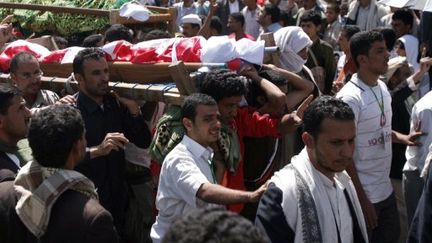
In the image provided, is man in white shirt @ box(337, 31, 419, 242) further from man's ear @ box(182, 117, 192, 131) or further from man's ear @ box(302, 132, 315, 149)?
man's ear @ box(302, 132, 315, 149)

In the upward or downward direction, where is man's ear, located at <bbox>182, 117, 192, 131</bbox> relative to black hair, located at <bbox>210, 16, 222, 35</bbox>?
upward

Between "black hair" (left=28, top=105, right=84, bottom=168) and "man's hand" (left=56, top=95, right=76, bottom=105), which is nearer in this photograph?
"black hair" (left=28, top=105, right=84, bottom=168)

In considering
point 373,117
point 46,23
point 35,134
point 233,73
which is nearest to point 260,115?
point 233,73

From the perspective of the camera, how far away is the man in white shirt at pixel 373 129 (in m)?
5.04

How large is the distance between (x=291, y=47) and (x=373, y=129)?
100cm

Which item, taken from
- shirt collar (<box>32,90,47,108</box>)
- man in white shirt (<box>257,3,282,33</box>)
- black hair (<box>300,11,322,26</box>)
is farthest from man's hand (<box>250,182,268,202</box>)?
man in white shirt (<box>257,3,282,33</box>)

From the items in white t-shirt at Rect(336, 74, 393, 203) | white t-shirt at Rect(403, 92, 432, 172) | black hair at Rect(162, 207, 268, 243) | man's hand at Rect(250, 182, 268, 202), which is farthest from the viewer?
white t-shirt at Rect(403, 92, 432, 172)

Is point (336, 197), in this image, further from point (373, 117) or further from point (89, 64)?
point (89, 64)

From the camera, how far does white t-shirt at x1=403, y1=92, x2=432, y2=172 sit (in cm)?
529

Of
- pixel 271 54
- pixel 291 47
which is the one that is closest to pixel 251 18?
pixel 291 47

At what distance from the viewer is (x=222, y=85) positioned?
4504 millimetres

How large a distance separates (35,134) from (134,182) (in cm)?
228

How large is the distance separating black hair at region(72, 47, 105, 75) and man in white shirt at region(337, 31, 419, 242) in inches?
62.9

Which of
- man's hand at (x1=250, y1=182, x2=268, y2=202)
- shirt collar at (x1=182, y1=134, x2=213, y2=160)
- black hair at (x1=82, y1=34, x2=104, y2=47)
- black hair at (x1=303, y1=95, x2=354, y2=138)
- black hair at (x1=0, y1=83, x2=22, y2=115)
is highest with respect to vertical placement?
black hair at (x1=303, y1=95, x2=354, y2=138)
